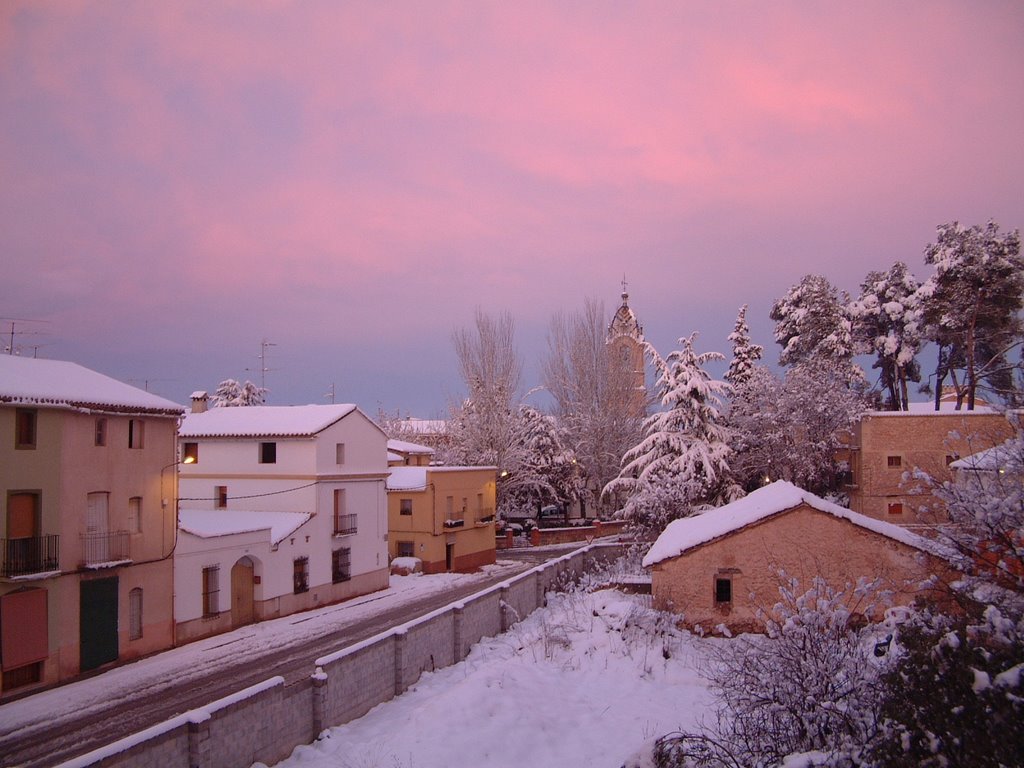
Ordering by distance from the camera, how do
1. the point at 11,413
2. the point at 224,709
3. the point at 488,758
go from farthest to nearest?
the point at 11,413
the point at 488,758
the point at 224,709

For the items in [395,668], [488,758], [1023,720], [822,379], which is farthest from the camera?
[822,379]

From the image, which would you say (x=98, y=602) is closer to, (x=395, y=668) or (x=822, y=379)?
(x=395, y=668)

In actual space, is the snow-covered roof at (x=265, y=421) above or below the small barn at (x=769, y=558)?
above

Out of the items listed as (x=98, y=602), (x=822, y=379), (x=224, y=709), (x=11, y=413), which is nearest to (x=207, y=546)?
(x=98, y=602)

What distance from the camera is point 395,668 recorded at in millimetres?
16266

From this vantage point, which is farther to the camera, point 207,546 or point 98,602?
point 207,546

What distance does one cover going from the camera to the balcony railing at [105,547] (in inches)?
866

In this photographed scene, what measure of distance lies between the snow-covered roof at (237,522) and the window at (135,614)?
2764mm

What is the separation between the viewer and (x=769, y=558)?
2053cm

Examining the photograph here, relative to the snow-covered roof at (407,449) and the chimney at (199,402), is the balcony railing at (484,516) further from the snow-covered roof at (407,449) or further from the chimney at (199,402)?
the chimney at (199,402)

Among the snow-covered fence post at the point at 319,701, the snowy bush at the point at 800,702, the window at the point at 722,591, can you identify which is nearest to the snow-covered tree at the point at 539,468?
the window at the point at 722,591

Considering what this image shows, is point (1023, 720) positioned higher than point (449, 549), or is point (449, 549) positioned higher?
point (1023, 720)

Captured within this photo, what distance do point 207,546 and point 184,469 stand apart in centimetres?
1028

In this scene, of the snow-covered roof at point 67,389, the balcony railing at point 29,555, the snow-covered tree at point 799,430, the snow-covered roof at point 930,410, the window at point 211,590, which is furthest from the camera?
the snow-covered tree at point 799,430
